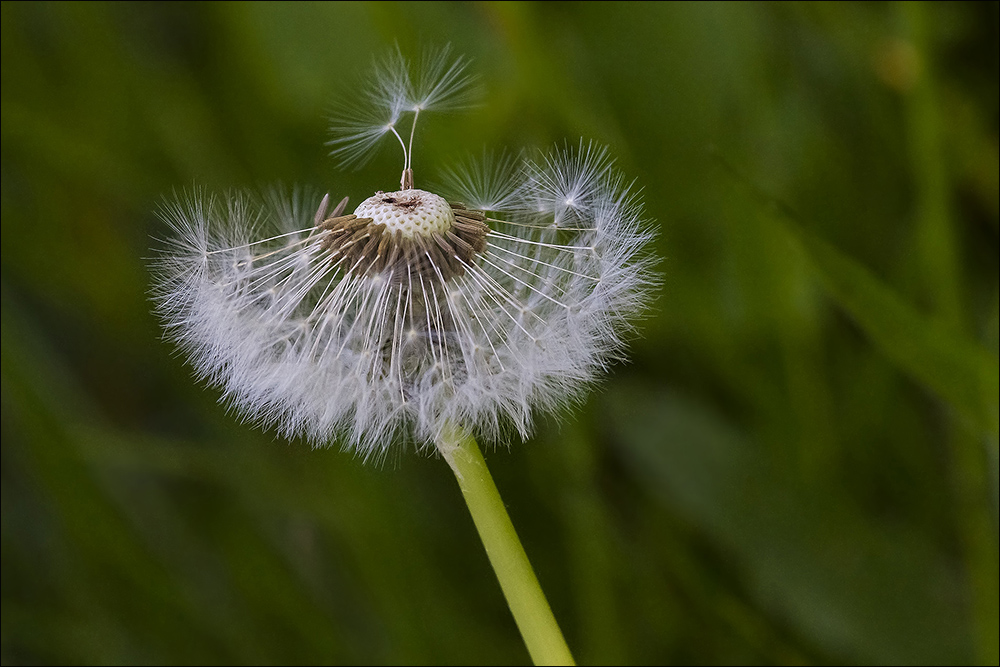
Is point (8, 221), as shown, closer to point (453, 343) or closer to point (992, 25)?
point (453, 343)

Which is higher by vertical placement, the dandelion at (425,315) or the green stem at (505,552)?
the dandelion at (425,315)

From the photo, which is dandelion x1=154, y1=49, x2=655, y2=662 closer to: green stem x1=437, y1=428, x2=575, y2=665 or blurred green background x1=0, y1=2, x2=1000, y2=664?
green stem x1=437, y1=428, x2=575, y2=665

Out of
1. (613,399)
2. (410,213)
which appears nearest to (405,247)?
(410,213)

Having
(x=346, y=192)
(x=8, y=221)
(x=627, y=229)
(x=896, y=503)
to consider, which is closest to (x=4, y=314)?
(x=8, y=221)

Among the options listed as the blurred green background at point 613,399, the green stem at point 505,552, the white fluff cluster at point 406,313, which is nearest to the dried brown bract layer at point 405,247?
the white fluff cluster at point 406,313

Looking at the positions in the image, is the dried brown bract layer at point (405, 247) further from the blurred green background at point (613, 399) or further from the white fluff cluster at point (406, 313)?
the blurred green background at point (613, 399)

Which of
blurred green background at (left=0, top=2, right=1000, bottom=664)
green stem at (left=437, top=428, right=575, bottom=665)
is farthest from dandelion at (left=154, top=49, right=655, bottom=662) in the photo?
blurred green background at (left=0, top=2, right=1000, bottom=664)

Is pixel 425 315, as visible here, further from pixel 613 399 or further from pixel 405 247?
pixel 613 399
